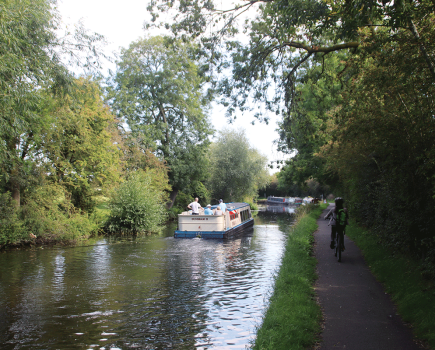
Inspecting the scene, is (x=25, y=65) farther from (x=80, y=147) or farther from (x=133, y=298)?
(x=80, y=147)

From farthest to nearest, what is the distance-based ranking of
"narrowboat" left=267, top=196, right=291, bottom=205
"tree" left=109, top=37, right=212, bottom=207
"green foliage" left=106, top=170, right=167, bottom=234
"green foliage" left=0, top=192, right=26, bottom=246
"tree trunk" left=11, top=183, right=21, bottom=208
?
"narrowboat" left=267, top=196, right=291, bottom=205, "tree" left=109, top=37, right=212, bottom=207, "green foliage" left=106, top=170, right=167, bottom=234, "tree trunk" left=11, top=183, right=21, bottom=208, "green foliage" left=0, top=192, right=26, bottom=246

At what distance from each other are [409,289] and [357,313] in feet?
4.54

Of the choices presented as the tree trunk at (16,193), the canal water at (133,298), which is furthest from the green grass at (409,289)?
the tree trunk at (16,193)

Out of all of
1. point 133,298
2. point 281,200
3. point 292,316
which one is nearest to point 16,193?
point 133,298

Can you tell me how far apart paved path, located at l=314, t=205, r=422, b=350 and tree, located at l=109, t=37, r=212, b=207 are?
89.6ft

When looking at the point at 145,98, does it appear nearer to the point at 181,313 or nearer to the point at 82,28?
the point at 82,28

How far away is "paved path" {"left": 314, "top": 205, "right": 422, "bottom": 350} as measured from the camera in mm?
5105

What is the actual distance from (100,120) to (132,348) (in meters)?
18.6

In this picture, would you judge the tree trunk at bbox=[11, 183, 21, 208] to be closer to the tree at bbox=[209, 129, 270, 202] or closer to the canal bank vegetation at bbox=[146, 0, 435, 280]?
the canal bank vegetation at bbox=[146, 0, 435, 280]

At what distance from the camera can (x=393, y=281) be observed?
7.85m

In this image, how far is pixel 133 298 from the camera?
29.8ft

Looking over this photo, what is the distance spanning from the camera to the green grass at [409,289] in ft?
17.7

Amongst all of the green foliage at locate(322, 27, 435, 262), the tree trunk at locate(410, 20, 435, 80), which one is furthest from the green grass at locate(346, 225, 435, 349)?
the tree trunk at locate(410, 20, 435, 80)

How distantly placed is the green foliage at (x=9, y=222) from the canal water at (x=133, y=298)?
3.14 ft
